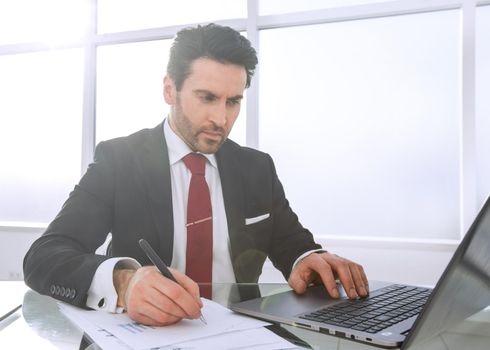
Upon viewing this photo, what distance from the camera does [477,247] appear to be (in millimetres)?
602

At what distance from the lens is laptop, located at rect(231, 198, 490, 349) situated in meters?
0.60

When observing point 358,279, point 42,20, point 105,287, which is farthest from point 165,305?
point 42,20

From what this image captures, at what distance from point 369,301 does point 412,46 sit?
117 inches

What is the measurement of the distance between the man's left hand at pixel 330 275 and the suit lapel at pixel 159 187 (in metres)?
0.46

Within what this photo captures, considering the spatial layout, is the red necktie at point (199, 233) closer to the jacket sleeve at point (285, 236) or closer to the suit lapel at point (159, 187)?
the suit lapel at point (159, 187)

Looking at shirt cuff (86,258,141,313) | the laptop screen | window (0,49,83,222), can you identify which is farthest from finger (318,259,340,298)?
window (0,49,83,222)

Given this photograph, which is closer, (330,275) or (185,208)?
(330,275)

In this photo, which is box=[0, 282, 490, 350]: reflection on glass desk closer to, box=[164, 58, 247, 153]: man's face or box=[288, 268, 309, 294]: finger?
box=[288, 268, 309, 294]: finger

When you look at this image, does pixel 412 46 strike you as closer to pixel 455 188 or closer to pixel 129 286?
pixel 455 188

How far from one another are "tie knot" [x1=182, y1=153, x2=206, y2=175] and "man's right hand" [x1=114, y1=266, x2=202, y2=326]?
79 centimetres

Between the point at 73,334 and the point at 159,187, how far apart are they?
0.71 m

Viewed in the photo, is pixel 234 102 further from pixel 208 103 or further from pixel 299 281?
pixel 299 281

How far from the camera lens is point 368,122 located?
362 centimetres

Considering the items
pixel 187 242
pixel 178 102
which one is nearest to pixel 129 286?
pixel 187 242
